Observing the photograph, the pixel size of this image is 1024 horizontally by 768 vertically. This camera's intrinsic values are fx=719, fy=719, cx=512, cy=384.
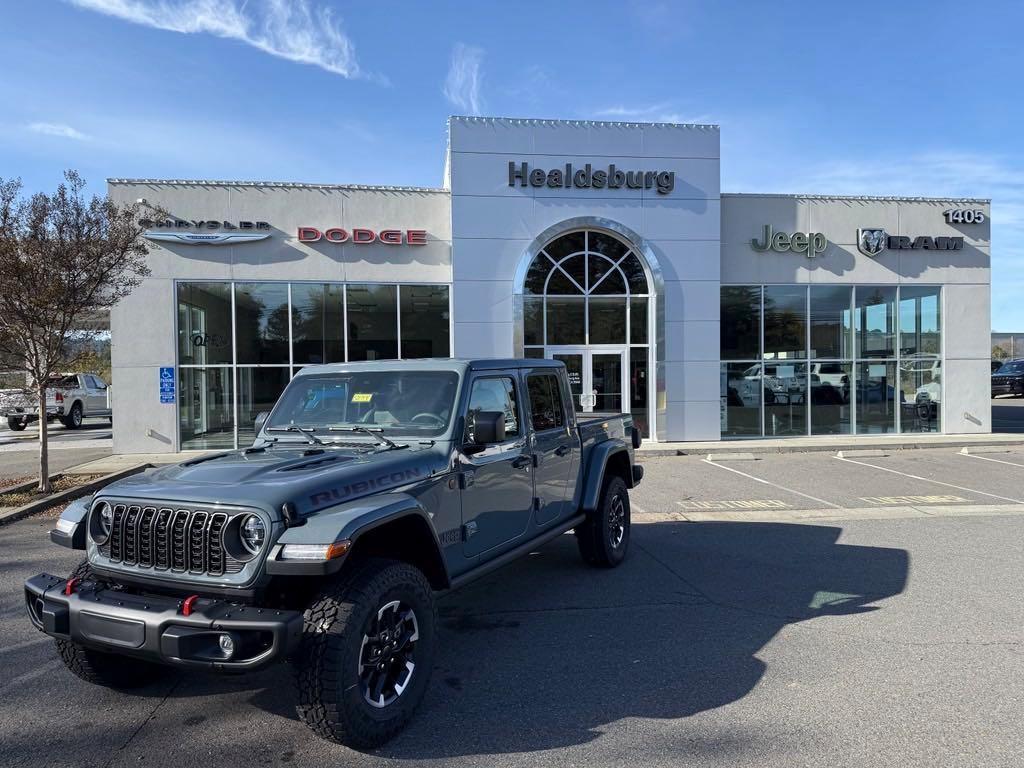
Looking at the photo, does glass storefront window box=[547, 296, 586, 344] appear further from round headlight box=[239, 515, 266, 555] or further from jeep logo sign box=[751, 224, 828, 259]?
round headlight box=[239, 515, 266, 555]

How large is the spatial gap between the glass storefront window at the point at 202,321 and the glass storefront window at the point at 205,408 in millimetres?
316

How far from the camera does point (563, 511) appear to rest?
5820 millimetres

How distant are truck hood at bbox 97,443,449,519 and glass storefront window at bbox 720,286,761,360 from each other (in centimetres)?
1539

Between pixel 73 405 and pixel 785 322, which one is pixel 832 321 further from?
pixel 73 405

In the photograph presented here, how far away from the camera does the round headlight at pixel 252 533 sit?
328cm

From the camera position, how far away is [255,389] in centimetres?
1712

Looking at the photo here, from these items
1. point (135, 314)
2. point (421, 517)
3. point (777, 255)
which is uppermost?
point (777, 255)

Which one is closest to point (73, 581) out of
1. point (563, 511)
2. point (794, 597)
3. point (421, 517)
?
point (421, 517)

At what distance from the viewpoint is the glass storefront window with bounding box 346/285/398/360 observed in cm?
1719

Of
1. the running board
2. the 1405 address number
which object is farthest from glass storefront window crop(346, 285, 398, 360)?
the 1405 address number

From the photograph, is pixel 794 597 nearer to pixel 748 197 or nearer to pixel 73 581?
pixel 73 581

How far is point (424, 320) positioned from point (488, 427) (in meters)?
13.5

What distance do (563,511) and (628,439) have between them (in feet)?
5.60

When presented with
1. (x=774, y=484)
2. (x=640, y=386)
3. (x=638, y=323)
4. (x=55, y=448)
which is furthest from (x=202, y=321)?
(x=774, y=484)
